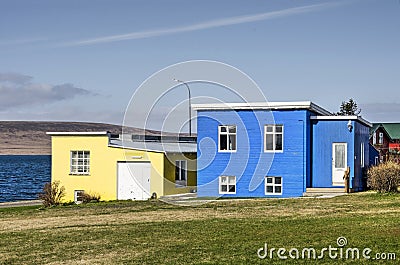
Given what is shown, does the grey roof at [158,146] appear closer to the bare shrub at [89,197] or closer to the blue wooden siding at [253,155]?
the bare shrub at [89,197]

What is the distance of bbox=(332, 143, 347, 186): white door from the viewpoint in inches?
1398

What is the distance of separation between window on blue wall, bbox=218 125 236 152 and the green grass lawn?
9226 mm

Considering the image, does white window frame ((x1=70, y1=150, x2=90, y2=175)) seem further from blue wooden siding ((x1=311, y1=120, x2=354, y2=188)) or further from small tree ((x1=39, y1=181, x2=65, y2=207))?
blue wooden siding ((x1=311, y1=120, x2=354, y2=188))

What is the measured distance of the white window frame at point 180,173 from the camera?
133 ft

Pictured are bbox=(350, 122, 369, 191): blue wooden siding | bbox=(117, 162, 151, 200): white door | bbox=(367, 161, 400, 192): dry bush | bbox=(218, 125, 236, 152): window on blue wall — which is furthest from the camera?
bbox=(117, 162, 151, 200): white door

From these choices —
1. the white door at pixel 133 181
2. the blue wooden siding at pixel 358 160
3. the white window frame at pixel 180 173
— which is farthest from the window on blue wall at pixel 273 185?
the white door at pixel 133 181

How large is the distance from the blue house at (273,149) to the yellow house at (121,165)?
3.83 m

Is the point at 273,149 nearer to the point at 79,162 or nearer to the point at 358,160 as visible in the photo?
the point at 358,160

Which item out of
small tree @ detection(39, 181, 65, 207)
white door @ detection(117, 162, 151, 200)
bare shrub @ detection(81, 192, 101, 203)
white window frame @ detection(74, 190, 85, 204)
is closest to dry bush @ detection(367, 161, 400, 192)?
white door @ detection(117, 162, 151, 200)

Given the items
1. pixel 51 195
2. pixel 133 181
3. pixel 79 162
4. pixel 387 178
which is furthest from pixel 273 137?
pixel 79 162

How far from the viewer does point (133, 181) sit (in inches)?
1617

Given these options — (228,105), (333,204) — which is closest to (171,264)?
(333,204)
